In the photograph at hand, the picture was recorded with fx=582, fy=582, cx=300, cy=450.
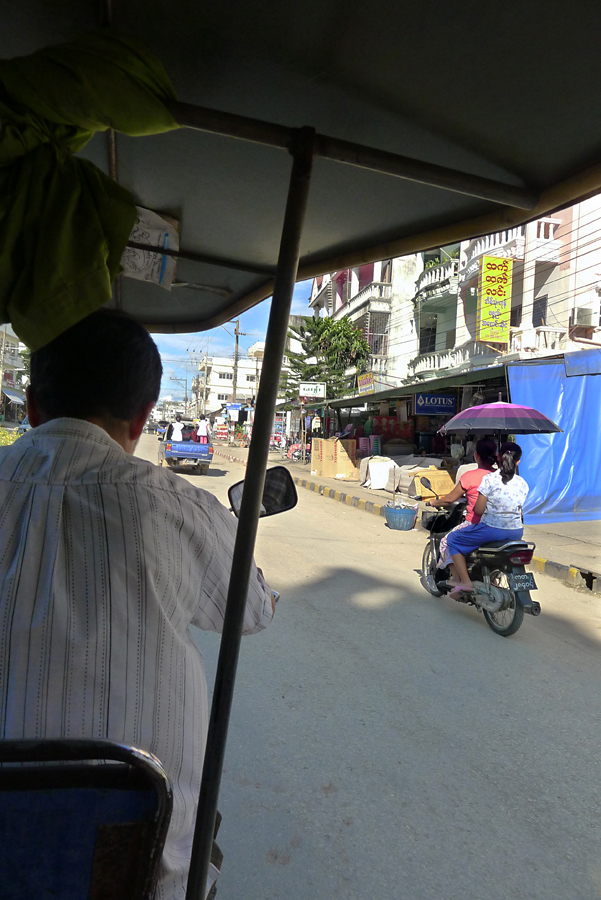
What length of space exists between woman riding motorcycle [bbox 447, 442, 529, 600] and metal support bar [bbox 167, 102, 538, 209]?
3180mm

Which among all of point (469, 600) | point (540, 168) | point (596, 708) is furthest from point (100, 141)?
point (469, 600)

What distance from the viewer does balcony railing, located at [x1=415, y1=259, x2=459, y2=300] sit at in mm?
19641

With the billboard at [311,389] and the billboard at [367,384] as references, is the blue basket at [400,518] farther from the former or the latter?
the billboard at [311,389]

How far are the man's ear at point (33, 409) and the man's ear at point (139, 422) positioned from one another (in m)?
0.16

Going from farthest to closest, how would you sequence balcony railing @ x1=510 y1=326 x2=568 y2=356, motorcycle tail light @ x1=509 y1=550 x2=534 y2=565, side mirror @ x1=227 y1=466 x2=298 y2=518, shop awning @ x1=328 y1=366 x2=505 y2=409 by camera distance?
balcony railing @ x1=510 y1=326 x2=568 y2=356 < shop awning @ x1=328 y1=366 x2=505 y2=409 < motorcycle tail light @ x1=509 y1=550 x2=534 y2=565 < side mirror @ x1=227 y1=466 x2=298 y2=518

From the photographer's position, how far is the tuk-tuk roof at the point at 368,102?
1.04m

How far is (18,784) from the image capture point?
27.0 inches

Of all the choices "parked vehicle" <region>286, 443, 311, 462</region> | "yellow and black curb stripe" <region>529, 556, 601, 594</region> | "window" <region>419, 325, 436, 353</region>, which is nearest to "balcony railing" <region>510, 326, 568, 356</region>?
"window" <region>419, 325, 436, 353</region>

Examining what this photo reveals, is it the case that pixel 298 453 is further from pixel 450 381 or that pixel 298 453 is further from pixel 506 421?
pixel 506 421

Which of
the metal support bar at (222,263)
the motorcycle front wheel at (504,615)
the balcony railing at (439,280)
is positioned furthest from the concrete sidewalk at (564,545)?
the balcony railing at (439,280)

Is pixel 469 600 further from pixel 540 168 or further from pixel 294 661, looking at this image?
pixel 540 168

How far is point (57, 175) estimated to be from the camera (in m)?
0.96

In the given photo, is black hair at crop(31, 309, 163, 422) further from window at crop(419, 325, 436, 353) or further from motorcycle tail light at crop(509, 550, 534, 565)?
A: window at crop(419, 325, 436, 353)

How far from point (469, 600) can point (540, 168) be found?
12.9 feet
